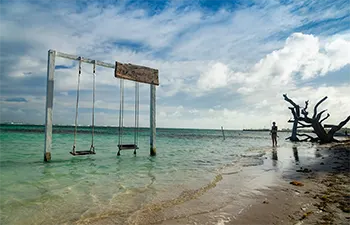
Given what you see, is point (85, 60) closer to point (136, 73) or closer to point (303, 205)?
point (136, 73)

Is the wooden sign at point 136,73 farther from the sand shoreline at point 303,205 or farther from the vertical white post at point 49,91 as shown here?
the sand shoreline at point 303,205

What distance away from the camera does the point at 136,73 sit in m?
10.6

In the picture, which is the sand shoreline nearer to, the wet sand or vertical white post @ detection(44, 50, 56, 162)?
the wet sand

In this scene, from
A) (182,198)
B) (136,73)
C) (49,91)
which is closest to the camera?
(182,198)

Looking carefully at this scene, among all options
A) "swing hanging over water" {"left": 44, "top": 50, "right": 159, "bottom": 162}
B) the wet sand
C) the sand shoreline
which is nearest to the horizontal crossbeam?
"swing hanging over water" {"left": 44, "top": 50, "right": 159, "bottom": 162}

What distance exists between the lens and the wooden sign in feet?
32.5

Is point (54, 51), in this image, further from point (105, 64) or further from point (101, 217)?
point (101, 217)

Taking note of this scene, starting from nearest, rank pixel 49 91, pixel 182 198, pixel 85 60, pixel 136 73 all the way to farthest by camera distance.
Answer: pixel 182 198 < pixel 49 91 < pixel 85 60 < pixel 136 73

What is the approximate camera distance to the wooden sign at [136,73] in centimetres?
989

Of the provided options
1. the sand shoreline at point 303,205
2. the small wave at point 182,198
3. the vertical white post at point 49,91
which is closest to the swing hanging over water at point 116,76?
the vertical white post at point 49,91

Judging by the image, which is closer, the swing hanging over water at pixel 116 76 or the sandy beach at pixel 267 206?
the sandy beach at pixel 267 206

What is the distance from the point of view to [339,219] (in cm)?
337

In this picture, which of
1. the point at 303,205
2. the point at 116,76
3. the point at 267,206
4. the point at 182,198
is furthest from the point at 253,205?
the point at 116,76

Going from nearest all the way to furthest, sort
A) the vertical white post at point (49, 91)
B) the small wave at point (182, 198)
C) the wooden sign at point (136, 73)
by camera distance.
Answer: the small wave at point (182, 198), the vertical white post at point (49, 91), the wooden sign at point (136, 73)
